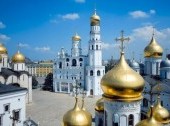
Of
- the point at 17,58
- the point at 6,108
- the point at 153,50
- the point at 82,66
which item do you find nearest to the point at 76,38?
the point at 82,66

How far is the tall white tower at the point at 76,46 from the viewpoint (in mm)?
46463

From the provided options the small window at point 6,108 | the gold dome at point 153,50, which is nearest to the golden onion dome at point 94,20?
the gold dome at point 153,50

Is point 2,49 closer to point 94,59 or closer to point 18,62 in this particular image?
point 18,62

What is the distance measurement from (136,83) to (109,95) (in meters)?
1.21

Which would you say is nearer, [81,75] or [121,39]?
[121,39]

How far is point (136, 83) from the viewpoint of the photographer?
10531 millimetres

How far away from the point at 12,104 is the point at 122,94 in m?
11.8

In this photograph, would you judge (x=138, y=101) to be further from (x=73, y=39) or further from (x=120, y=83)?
(x=73, y=39)

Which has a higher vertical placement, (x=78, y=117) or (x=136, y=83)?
(x=136, y=83)

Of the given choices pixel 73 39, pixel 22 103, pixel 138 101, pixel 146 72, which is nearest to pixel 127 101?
pixel 138 101

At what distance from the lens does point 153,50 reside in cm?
2761

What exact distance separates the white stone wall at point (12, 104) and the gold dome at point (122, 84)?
417 inches

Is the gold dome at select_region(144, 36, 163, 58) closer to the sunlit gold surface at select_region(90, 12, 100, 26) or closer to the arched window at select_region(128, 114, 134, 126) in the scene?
the sunlit gold surface at select_region(90, 12, 100, 26)

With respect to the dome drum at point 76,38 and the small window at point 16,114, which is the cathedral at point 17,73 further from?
the dome drum at point 76,38
